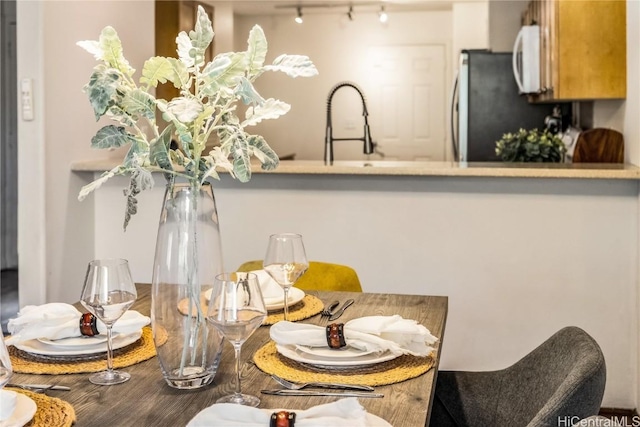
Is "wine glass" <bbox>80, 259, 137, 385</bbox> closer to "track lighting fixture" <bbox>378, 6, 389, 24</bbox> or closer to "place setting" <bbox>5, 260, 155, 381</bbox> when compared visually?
"place setting" <bbox>5, 260, 155, 381</bbox>

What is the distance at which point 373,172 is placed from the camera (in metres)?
3.12

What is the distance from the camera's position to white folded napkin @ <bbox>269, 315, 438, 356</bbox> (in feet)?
4.75

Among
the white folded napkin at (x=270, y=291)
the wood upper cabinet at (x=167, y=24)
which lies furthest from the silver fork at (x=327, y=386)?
the wood upper cabinet at (x=167, y=24)

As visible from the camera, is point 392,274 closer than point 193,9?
Yes

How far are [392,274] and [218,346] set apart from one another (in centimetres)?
195

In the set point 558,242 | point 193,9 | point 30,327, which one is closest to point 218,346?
point 30,327

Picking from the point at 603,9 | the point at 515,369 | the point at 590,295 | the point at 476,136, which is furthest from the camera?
the point at 476,136

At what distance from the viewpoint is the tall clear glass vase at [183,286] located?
133 cm

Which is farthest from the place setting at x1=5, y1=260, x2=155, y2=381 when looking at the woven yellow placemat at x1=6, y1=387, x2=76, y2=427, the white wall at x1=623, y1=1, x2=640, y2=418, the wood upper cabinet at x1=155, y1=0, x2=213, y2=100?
the wood upper cabinet at x1=155, y1=0, x2=213, y2=100

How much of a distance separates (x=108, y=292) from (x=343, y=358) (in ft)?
1.45

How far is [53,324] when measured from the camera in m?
1.56

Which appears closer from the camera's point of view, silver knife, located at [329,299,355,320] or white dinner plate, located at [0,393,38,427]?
white dinner plate, located at [0,393,38,427]

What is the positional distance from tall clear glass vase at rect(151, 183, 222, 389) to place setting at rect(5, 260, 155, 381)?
3.0 inches

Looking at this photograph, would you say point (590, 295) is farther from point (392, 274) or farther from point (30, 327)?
point (30, 327)
